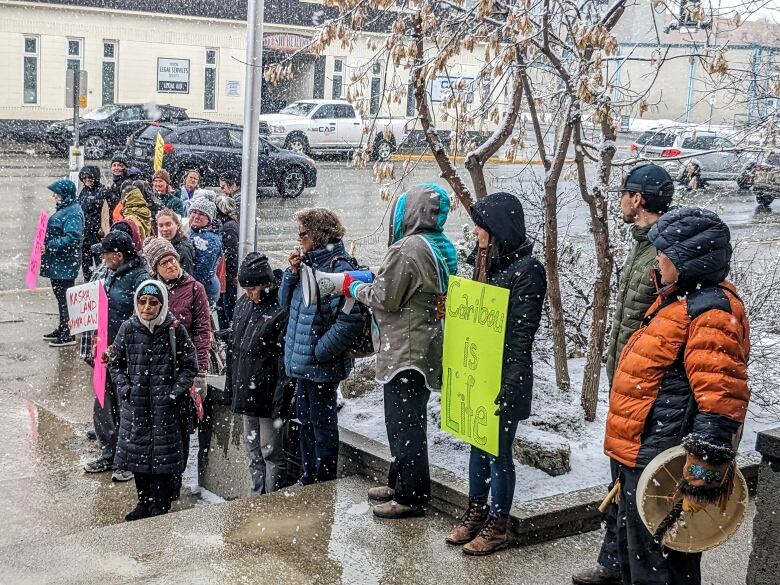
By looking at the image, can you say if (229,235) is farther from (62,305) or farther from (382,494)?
(382,494)

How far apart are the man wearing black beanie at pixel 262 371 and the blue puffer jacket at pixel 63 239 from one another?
4337mm

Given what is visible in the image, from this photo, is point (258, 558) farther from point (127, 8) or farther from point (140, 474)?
point (127, 8)

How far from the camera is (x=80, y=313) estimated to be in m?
7.57

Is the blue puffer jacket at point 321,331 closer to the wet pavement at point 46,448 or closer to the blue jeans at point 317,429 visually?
the blue jeans at point 317,429

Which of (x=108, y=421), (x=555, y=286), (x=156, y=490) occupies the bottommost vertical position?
(x=156, y=490)

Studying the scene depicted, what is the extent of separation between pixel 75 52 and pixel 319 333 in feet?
113

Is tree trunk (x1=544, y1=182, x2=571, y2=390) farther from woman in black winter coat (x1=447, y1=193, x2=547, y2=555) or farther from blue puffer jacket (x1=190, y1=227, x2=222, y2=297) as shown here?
blue puffer jacket (x1=190, y1=227, x2=222, y2=297)

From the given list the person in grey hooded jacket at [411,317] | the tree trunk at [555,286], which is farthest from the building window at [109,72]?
the person in grey hooded jacket at [411,317]

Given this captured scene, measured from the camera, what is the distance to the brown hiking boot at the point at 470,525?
545 cm

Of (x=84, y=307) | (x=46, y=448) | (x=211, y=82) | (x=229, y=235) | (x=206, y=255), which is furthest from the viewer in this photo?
(x=211, y=82)

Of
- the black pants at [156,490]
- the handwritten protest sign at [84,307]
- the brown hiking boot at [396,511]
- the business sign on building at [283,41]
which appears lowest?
the black pants at [156,490]

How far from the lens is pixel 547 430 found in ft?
21.8

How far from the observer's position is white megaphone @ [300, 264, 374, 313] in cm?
594

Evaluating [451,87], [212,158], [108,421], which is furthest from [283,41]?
[108,421]
